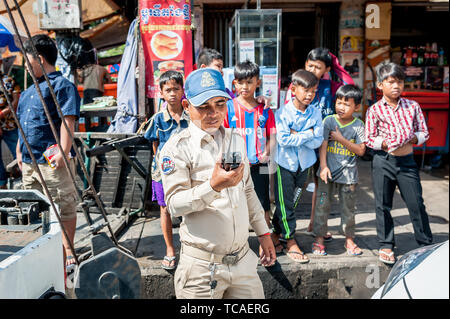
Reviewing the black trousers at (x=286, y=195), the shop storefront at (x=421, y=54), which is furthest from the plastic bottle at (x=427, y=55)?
the black trousers at (x=286, y=195)

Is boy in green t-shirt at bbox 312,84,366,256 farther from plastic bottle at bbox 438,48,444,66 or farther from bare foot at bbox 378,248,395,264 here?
plastic bottle at bbox 438,48,444,66

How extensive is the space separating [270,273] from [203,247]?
1.58 m

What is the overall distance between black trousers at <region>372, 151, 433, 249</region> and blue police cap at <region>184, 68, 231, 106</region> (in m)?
2.21

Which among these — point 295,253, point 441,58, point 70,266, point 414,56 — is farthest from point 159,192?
point 441,58

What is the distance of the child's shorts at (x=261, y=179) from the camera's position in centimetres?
356

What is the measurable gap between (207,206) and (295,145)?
1620mm

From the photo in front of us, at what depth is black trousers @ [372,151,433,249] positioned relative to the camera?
3.48 metres

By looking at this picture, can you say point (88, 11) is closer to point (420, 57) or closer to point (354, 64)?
point (354, 64)

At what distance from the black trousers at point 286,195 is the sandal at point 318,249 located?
0.98ft

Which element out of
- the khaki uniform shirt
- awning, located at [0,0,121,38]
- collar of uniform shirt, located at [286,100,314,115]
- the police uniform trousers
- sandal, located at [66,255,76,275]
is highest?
awning, located at [0,0,121,38]

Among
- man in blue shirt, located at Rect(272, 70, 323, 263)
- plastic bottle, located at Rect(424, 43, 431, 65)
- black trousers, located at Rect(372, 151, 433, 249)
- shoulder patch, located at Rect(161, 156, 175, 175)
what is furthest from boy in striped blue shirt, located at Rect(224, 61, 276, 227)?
plastic bottle, located at Rect(424, 43, 431, 65)

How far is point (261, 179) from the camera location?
3.61 m

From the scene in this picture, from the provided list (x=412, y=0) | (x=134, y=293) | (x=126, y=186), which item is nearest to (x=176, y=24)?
(x=126, y=186)

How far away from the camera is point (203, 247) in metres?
2.02
